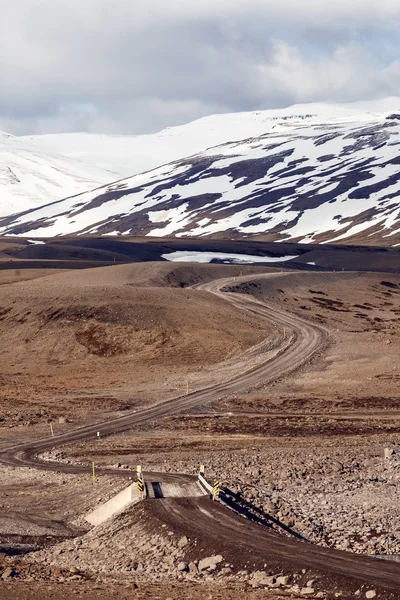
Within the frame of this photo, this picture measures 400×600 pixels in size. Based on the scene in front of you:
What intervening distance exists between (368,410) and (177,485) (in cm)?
2653

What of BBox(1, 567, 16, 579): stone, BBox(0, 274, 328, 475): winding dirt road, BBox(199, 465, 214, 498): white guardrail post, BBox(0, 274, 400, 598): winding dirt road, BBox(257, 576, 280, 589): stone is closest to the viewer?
BBox(257, 576, 280, 589): stone

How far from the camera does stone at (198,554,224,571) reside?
27438 mm

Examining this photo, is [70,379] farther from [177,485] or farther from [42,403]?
[177,485]

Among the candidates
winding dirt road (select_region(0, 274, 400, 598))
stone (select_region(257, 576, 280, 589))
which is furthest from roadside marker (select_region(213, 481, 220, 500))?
stone (select_region(257, 576, 280, 589))

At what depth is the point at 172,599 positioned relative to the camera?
24688 millimetres

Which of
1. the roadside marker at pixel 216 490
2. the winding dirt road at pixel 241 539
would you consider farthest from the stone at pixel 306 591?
the roadside marker at pixel 216 490

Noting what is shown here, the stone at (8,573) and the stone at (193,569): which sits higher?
the stone at (8,573)

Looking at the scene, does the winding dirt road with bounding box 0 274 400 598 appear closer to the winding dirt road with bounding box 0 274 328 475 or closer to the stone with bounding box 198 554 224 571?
the winding dirt road with bounding box 0 274 328 475

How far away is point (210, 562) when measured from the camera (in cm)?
2759

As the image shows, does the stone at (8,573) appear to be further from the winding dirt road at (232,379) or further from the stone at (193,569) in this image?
the winding dirt road at (232,379)

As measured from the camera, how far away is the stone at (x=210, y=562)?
27.4 m

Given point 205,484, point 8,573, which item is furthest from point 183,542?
point 205,484

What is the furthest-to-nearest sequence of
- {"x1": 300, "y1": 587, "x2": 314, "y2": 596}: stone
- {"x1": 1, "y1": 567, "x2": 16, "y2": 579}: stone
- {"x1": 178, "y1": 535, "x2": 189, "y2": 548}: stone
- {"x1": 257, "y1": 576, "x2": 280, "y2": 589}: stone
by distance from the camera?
{"x1": 178, "y1": 535, "x2": 189, "y2": 548}: stone < {"x1": 1, "y1": 567, "x2": 16, "y2": 579}: stone < {"x1": 257, "y1": 576, "x2": 280, "y2": 589}: stone < {"x1": 300, "y1": 587, "x2": 314, "y2": 596}: stone

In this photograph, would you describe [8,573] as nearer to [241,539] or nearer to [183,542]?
[183,542]
